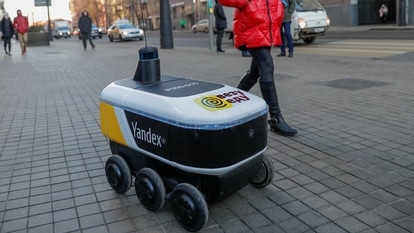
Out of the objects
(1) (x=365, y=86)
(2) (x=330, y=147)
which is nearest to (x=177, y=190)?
(2) (x=330, y=147)

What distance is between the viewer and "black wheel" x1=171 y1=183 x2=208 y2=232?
8.75 ft

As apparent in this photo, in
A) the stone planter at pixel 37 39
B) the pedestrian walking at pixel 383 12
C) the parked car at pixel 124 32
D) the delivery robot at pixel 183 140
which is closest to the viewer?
the delivery robot at pixel 183 140

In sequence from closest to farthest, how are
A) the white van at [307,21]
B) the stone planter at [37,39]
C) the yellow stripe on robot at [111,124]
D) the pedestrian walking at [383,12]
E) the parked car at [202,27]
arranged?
the yellow stripe on robot at [111,124]
the white van at [307,21]
the stone planter at [37,39]
the pedestrian walking at [383,12]
the parked car at [202,27]

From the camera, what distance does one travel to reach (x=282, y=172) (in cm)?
371

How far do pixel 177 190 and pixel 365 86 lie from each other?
Answer: 218 inches

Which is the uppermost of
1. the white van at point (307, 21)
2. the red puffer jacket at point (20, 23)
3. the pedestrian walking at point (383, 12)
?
the pedestrian walking at point (383, 12)

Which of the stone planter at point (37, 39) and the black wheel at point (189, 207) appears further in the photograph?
the stone planter at point (37, 39)

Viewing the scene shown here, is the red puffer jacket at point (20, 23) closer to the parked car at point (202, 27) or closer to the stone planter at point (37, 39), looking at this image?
the stone planter at point (37, 39)

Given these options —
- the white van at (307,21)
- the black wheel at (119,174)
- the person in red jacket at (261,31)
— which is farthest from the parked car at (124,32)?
the black wheel at (119,174)

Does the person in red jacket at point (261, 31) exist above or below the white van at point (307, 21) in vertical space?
below

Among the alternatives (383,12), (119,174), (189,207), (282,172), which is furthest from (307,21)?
(383,12)

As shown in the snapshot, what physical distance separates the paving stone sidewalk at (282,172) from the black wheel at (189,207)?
5.5 inches

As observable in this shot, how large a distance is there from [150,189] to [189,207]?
0.36m

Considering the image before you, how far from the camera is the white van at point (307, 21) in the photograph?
16750 millimetres
